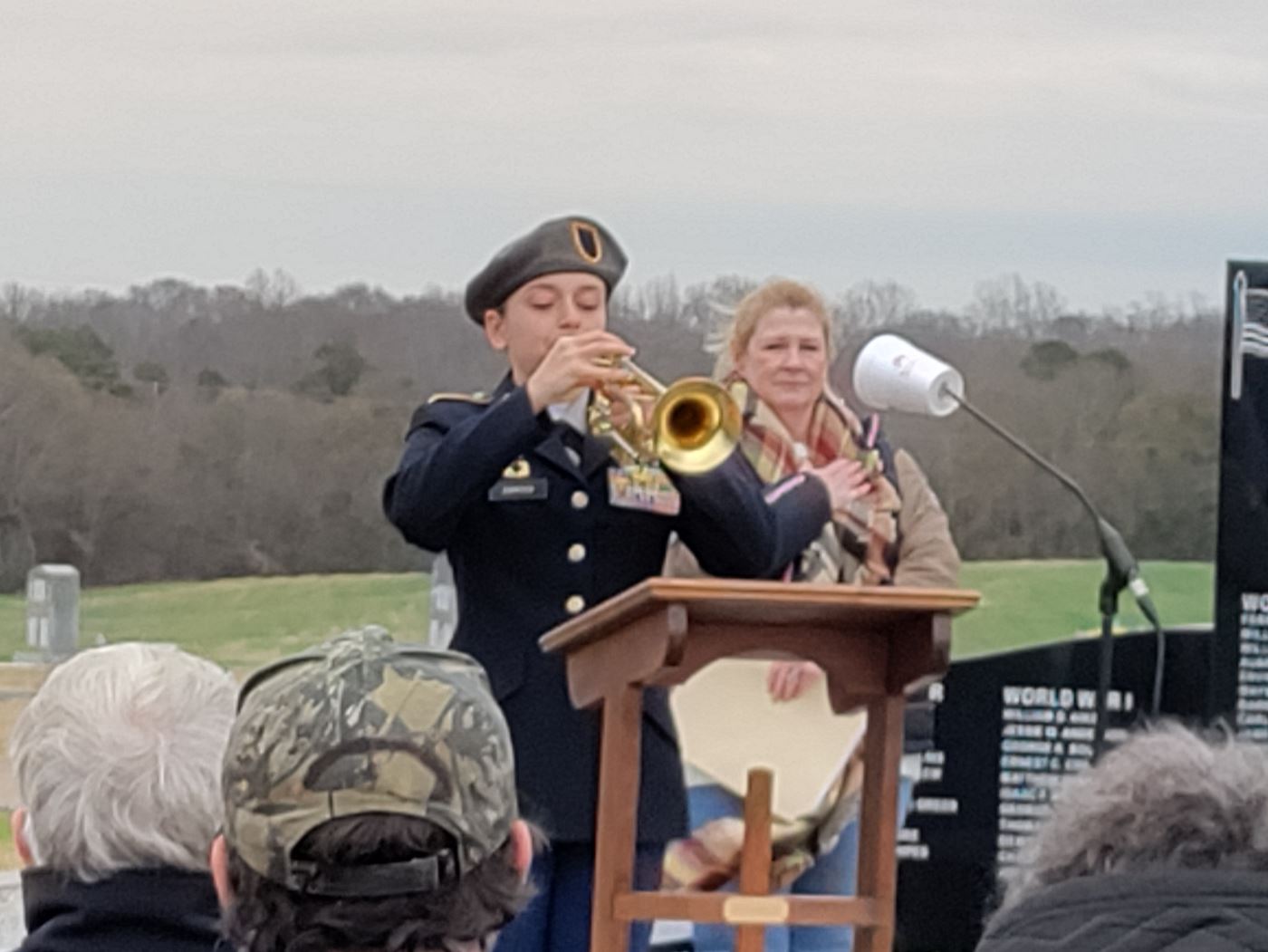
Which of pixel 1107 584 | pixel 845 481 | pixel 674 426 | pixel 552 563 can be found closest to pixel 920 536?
pixel 845 481

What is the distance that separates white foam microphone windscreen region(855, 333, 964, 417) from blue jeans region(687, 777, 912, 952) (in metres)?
0.92

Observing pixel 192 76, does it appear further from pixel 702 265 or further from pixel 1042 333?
pixel 1042 333

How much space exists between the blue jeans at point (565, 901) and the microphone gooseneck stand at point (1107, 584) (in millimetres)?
1938

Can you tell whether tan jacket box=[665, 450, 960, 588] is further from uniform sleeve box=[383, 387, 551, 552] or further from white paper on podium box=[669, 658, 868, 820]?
uniform sleeve box=[383, 387, 551, 552]

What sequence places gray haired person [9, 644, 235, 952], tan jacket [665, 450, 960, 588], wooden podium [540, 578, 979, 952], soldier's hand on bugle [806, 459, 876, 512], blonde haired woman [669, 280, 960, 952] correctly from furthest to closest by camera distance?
tan jacket [665, 450, 960, 588], soldier's hand on bugle [806, 459, 876, 512], blonde haired woman [669, 280, 960, 952], wooden podium [540, 578, 979, 952], gray haired person [9, 644, 235, 952]

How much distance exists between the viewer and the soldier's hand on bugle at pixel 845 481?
5242 millimetres

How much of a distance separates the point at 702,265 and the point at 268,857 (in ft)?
12.3

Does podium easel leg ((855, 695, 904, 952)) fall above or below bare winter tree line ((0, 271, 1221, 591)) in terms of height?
below

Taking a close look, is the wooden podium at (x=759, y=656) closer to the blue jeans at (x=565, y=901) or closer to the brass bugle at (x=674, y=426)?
the blue jeans at (x=565, y=901)

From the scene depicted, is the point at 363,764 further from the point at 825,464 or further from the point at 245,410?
the point at 245,410

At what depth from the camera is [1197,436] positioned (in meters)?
5.77

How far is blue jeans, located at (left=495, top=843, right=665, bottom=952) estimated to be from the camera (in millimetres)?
3770

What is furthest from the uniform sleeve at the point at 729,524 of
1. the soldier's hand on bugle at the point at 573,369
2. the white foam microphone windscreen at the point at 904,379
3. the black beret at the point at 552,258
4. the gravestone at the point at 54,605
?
the gravestone at the point at 54,605

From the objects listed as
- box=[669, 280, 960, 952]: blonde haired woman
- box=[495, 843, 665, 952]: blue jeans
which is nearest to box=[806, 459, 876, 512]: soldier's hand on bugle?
box=[669, 280, 960, 952]: blonde haired woman
